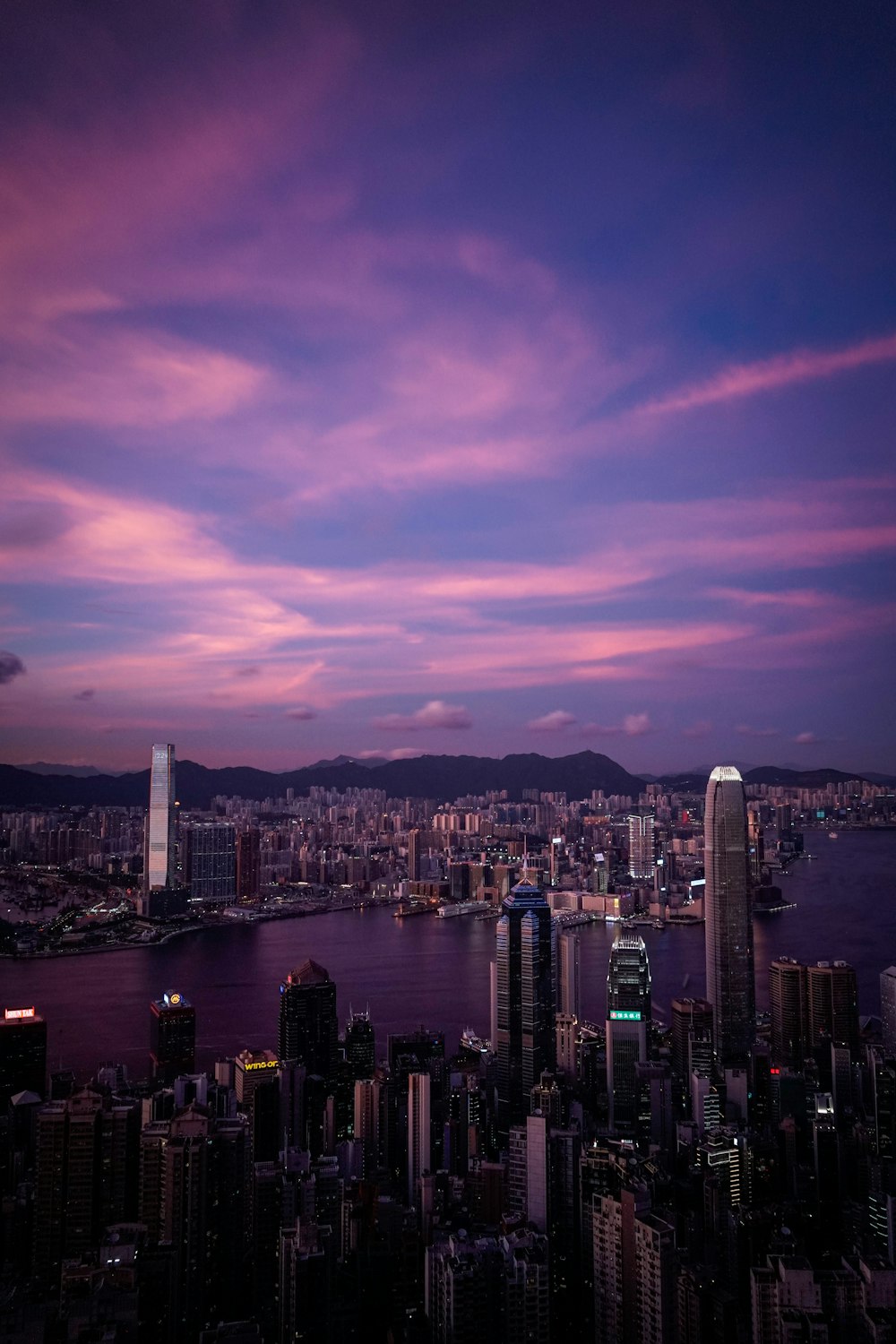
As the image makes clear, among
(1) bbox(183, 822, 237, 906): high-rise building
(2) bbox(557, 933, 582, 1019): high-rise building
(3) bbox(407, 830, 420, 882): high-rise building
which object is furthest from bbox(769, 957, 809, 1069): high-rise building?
(3) bbox(407, 830, 420, 882): high-rise building

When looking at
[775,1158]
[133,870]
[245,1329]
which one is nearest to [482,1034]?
[775,1158]

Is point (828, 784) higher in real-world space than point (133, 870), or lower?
higher

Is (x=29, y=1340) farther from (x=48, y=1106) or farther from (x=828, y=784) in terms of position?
(x=828, y=784)

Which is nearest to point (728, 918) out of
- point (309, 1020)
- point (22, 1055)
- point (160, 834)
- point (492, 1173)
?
point (309, 1020)

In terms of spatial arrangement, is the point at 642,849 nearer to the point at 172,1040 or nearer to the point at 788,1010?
the point at 788,1010

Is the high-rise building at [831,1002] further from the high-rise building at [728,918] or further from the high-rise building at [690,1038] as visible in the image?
the high-rise building at [690,1038]

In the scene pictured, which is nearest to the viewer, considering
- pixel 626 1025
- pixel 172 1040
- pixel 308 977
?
pixel 172 1040
